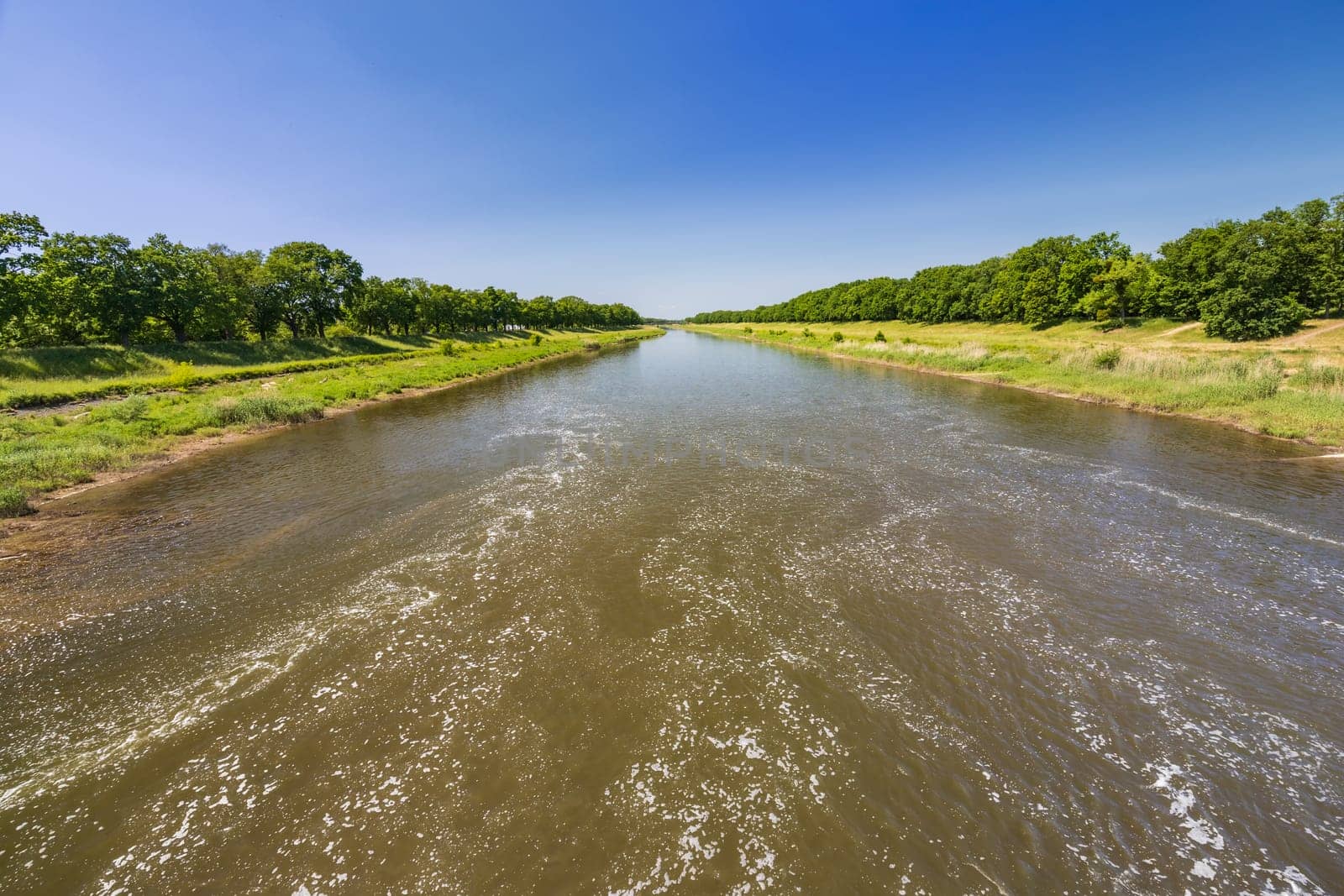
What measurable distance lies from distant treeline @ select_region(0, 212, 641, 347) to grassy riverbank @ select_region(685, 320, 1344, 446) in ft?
253

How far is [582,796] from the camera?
6293 millimetres

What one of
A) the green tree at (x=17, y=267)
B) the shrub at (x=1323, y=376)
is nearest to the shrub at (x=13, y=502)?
the green tree at (x=17, y=267)

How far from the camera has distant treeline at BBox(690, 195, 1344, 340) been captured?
Answer: 46.4 m

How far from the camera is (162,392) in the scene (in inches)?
1310

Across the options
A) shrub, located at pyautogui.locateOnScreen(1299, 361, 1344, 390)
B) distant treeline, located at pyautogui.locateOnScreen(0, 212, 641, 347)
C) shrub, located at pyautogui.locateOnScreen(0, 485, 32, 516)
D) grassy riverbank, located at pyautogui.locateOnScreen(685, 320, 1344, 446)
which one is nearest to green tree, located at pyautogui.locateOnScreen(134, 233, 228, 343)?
distant treeline, located at pyautogui.locateOnScreen(0, 212, 641, 347)

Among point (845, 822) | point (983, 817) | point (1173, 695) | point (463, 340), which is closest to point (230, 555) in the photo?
point (845, 822)

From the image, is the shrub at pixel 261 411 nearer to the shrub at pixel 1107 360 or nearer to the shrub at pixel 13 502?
the shrub at pixel 13 502

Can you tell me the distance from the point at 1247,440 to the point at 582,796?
33.7m

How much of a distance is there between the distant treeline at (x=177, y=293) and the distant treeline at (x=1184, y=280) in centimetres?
10644

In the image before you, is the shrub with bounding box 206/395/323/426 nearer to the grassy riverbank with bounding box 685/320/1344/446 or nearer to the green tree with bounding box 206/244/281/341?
the green tree with bounding box 206/244/281/341

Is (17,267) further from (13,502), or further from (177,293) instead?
(13,502)

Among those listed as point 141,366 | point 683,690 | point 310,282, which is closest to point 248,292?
point 310,282

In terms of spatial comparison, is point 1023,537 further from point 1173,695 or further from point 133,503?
point 133,503

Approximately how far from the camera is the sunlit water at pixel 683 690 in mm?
5629
